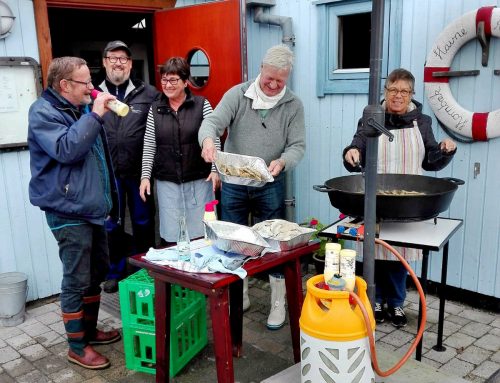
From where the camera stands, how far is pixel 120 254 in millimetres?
4125

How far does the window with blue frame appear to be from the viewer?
3.96 metres

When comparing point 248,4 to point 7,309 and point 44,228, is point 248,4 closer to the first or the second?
point 44,228

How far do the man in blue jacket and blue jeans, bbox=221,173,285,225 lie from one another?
764 mm

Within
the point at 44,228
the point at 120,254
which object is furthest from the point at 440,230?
the point at 44,228

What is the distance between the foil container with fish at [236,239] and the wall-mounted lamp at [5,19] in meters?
2.10

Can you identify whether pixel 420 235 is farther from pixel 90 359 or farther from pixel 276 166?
pixel 90 359

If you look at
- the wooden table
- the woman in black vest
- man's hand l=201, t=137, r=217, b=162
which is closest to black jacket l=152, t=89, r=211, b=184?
the woman in black vest

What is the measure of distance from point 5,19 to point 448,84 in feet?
9.93

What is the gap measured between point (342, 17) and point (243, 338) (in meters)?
2.58

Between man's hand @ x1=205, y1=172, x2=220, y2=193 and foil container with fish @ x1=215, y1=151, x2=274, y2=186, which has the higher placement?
foil container with fish @ x1=215, y1=151, x2=274, y2=186

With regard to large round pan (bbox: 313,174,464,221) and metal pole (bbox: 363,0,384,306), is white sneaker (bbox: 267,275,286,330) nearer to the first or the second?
large round pan (bbox: 313,174,464,221)

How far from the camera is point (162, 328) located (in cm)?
255

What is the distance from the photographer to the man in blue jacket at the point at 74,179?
2578 millimetres

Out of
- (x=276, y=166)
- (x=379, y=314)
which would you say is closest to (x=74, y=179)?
(x=276, y=166)
